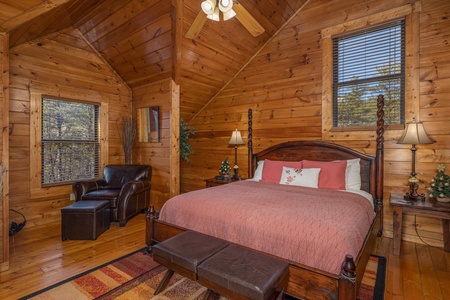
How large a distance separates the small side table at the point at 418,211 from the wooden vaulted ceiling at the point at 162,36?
3.26 meters

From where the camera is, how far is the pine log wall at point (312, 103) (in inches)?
116

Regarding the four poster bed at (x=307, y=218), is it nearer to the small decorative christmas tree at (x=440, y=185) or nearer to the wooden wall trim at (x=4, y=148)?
the small decorative christmas tree at (x=440, y=185)

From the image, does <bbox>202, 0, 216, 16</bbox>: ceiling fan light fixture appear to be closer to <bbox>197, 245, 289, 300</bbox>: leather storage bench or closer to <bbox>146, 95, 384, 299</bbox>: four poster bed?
<bbox>146, 95, 384, 299</bbox>: four poster bed

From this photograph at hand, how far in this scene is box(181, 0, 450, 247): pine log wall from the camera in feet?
9.64

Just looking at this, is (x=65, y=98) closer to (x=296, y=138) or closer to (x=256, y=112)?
(x=256, y=112)

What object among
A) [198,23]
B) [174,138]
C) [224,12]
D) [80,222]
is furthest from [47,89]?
[224,12]

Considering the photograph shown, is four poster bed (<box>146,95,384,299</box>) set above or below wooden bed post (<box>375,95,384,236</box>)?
below

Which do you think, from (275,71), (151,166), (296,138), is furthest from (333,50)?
(151,166)

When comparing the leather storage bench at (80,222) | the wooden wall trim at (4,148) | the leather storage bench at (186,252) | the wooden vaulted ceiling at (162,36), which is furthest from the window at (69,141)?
the leather storage bench at (186,252)

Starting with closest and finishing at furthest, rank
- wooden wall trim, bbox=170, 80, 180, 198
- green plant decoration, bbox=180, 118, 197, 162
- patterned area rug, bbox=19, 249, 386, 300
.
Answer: patterned area rug, bbox=19, 249, 386, 300 → wooden wall trim, bbox=170, 80, 180, 198 → green plant decoration, bbox=180, 118, 197, 162

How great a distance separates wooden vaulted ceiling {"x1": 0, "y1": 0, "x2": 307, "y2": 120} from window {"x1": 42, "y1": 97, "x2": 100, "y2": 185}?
101cm

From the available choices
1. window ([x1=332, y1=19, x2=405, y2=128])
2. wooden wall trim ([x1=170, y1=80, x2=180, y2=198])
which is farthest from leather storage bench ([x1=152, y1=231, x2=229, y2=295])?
window ([x1=332, y1=19, x2=405, y2=128])

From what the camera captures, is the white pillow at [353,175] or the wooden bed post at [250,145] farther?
the wooden bed post at [250,145]

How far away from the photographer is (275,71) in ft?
13.9
